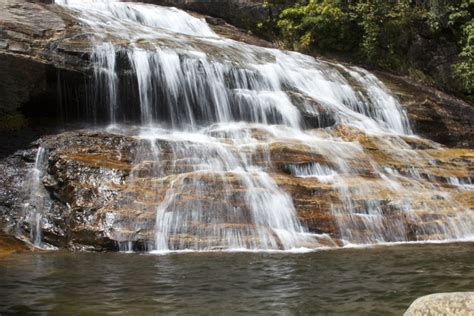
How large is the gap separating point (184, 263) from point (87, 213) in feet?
9.17

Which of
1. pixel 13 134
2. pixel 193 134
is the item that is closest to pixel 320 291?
pixel 193 134

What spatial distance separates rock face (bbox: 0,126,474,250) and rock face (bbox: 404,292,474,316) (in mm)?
5282

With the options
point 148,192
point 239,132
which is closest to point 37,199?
point 148,192

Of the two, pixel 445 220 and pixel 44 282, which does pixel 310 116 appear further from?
pixel 44 282

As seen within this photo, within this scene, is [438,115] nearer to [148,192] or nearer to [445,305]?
[148,192]

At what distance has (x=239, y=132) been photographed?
1325cm

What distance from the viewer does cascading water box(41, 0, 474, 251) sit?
381 inches

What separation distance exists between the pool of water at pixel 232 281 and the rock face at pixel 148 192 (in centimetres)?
87

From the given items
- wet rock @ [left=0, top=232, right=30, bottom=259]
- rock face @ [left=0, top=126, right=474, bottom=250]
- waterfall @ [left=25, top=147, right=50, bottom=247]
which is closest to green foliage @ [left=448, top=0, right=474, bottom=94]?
rock face @ [left=0, top=126, right=474, bottom=250]

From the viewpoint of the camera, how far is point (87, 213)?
31.7ft

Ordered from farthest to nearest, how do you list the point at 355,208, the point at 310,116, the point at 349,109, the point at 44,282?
1. the point at 349,109
2. the point at 310,116
3. the point at 355,208
4. the point at 44,282

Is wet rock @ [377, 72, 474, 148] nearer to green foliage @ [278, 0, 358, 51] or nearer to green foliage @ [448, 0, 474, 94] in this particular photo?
green foliage @ [448, 0, 474, 94]

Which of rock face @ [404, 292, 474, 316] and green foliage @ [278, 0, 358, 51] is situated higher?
A: green foliage @ [278, 0, 358, 51]

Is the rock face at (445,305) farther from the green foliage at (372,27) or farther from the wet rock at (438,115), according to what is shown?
the green foliage at (372,27)
